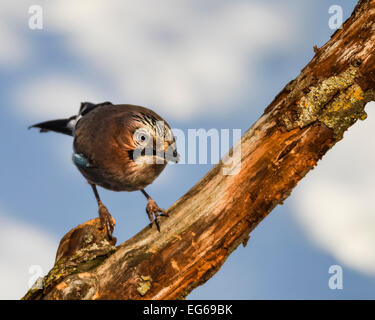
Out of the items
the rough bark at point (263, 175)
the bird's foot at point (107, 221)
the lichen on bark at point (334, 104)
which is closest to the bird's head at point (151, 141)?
the rough bark at point (263, 175)

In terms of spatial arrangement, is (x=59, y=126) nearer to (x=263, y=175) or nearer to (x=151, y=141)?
(x=151, y=141)

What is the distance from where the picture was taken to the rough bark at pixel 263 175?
442cm

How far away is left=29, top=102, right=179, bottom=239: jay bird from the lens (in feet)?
16.1

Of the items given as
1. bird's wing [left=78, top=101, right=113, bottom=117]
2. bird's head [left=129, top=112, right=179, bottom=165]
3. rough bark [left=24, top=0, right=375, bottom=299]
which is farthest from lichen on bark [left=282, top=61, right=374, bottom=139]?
bird's wing [left=78, top=101, right=113, bottom=117]

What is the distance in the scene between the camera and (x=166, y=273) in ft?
14.5

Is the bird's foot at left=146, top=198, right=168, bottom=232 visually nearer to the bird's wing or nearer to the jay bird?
the jay bird

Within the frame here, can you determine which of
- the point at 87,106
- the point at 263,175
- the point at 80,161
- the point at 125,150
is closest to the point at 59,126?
the point at 87,106

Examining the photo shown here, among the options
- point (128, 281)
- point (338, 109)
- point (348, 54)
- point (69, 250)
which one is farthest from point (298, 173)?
point (69, 250)

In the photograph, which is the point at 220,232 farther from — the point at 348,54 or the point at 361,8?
the point at 361,8

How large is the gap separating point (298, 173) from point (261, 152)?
44 cm

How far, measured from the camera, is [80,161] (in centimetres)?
569

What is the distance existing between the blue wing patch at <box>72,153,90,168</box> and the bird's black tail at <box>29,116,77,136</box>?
100cm
